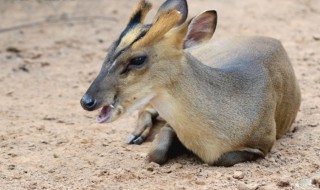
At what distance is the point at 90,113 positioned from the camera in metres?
8.55

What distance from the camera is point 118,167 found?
268 inches

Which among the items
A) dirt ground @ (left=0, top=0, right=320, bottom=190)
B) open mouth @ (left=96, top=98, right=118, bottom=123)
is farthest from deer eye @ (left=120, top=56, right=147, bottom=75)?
dirt ground @ (left=0, top=0, right=320, bottom=190)

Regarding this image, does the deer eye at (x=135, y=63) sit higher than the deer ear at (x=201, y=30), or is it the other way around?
the deer ear at (x=201, y=30)

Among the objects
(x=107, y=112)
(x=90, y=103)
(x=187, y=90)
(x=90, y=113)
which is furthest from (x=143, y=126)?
(x=90, y=103)

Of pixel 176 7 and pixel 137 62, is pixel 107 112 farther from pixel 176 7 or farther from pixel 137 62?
Answer: pixel 176 7

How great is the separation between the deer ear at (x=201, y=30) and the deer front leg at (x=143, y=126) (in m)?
1.44

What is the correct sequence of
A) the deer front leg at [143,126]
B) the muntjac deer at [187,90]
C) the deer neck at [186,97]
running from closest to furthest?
the muntjac deer at [187,90], the deer neck at [186,97], the deer front leg at [143,126]

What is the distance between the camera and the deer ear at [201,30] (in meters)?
6.62

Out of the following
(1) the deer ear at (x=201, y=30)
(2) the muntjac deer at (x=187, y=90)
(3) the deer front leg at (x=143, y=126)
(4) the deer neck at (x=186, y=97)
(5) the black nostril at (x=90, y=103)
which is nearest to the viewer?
(5) the black nostril at (x=90, y=103)

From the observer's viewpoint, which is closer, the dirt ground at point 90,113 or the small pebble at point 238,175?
the small pebble at point 238,175

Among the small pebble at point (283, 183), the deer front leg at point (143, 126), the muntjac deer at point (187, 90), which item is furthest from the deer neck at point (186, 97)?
the deer front leg at point (143, 126)

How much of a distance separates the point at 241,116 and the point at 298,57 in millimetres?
3450

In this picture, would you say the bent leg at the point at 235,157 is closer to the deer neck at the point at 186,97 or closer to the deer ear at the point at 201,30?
the deer neck at the point at 186,97

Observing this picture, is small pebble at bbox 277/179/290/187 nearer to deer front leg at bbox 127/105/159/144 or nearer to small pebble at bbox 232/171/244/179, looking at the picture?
small pebble at bbox 232/171/244/179
